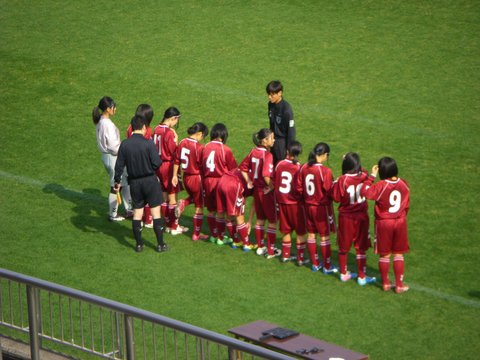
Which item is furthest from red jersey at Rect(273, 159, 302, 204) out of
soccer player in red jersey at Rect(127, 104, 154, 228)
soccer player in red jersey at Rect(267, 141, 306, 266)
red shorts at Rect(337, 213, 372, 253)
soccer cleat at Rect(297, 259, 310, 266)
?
soccer player in red jersey at Rect(127, 104, 154, 228)

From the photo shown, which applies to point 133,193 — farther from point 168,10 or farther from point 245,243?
point 168,10

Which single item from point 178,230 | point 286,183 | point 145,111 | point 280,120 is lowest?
point 178,230

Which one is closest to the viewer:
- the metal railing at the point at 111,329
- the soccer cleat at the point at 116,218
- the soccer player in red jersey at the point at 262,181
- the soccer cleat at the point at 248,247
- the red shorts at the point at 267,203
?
the metal railing at the point at 111,329

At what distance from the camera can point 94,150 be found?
1459 centimetres

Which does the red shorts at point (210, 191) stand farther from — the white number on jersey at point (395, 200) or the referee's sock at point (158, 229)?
the white number on jersey at point (395, 200)

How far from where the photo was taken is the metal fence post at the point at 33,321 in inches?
316

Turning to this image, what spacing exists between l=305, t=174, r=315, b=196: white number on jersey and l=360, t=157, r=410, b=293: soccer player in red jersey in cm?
59

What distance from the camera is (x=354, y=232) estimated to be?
34.1ft

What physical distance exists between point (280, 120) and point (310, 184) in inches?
64.0

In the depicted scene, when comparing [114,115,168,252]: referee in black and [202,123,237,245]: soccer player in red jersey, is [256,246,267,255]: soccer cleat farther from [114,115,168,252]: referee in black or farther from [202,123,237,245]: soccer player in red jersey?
[114,115,168,252]: referee in black

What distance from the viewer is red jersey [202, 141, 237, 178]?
11250 mm

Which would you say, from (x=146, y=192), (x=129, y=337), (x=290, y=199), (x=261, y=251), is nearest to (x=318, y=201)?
(x=290, y=199)

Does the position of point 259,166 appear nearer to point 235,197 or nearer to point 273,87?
point 235,197

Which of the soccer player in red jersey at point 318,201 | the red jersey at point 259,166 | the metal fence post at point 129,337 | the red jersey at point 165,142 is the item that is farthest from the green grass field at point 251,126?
the metal fence post at point 129,337
